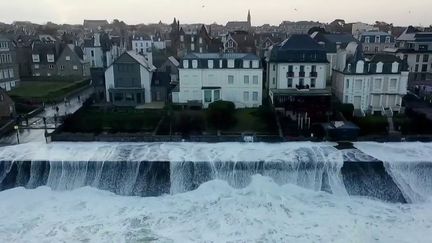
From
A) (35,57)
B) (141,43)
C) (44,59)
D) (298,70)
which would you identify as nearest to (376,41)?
(298,70)

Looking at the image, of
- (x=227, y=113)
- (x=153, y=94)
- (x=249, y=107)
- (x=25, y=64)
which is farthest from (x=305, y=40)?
(x=25, y=64)

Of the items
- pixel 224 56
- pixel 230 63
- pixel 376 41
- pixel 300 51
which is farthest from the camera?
pixel 376 41

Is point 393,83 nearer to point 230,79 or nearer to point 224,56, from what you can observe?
point 230,79

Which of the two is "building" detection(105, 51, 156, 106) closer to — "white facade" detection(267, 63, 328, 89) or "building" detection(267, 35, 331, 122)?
"building" detection(267, 35, 331, 122)

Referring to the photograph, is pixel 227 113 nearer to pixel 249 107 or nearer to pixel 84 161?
pixel 249 107

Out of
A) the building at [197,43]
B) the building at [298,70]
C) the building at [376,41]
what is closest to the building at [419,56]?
the building at [376,41]

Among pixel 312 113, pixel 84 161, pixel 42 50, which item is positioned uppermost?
pixel 42 50

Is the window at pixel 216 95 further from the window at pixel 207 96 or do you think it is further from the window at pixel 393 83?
the window at pixel 393 83
